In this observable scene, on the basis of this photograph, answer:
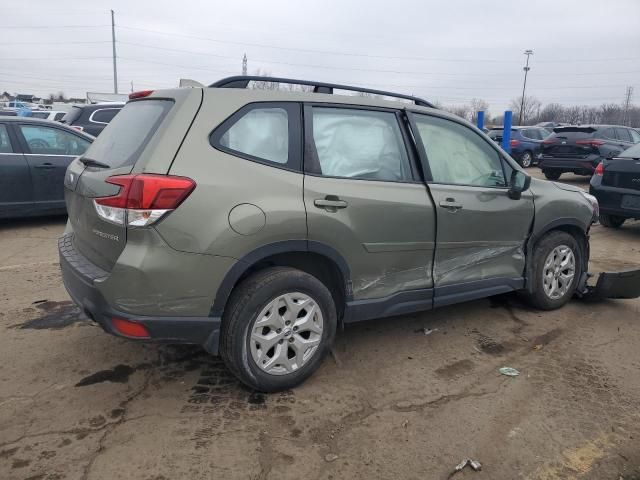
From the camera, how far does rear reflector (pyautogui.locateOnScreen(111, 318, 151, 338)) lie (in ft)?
8.84

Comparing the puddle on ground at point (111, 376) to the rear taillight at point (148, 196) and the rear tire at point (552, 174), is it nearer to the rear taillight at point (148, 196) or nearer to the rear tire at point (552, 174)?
the rear taillight at point (148, 196)

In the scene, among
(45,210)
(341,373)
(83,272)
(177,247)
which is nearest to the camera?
(177,247)

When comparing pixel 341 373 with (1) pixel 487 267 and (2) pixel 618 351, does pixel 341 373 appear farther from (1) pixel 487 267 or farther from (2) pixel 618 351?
(2) pixel 618 351

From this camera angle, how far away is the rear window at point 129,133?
288cm

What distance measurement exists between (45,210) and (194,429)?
18.6 feet

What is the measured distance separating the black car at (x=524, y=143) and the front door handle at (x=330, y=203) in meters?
17.1

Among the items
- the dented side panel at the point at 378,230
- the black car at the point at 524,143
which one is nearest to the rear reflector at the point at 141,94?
the dented side panel at the point at 378,230

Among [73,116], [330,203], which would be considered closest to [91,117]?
[73,116]

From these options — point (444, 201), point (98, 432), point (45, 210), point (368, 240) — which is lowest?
point (98, 432)

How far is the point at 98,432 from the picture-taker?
8.86 ft

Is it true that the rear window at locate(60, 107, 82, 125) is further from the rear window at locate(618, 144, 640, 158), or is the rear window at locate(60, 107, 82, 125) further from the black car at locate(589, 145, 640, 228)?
the rear window at locate(618, 144, 640, 158)

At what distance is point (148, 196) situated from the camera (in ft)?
8.52

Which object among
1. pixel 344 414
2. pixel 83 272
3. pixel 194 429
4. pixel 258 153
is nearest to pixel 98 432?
pixel 194 429

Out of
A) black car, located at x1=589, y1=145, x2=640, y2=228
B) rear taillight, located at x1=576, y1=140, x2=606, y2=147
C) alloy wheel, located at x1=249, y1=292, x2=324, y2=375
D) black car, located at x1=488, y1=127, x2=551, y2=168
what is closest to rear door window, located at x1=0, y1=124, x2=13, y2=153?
alloy wheel, located at x1=249, y1=292, x2=324, y2=375
